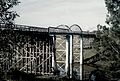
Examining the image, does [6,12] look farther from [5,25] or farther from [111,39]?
[111,39]

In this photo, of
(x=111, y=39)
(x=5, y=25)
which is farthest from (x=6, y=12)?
(x=111, y=39)

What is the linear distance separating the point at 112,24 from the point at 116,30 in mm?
1136

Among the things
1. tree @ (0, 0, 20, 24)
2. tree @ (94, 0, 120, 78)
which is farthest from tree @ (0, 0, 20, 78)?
tree @ (94, 0, 120, 78)

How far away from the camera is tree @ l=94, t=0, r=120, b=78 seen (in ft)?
104

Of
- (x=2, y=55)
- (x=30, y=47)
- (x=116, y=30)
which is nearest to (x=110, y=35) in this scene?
(x=116, y=30)

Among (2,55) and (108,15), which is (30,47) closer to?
(108,15)

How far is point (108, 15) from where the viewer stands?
33250 millimetres

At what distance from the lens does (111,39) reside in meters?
32.1

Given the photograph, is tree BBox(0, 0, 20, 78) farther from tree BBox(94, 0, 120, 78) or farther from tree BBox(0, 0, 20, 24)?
tree BBox(94, 0, 120, 78)

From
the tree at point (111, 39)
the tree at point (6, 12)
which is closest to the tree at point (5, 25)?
the tree at point (6, 12)

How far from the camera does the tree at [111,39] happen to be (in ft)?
104

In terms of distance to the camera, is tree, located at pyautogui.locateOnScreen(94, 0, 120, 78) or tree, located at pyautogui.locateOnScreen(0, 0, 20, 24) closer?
tree, located at pyautogui.locateOnScreen(0, 0, 20, 24)

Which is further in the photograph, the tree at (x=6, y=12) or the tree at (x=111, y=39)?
the tree at (x=111, y=39)

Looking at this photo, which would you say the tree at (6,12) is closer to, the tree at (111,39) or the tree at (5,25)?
the tree at (5,25)
